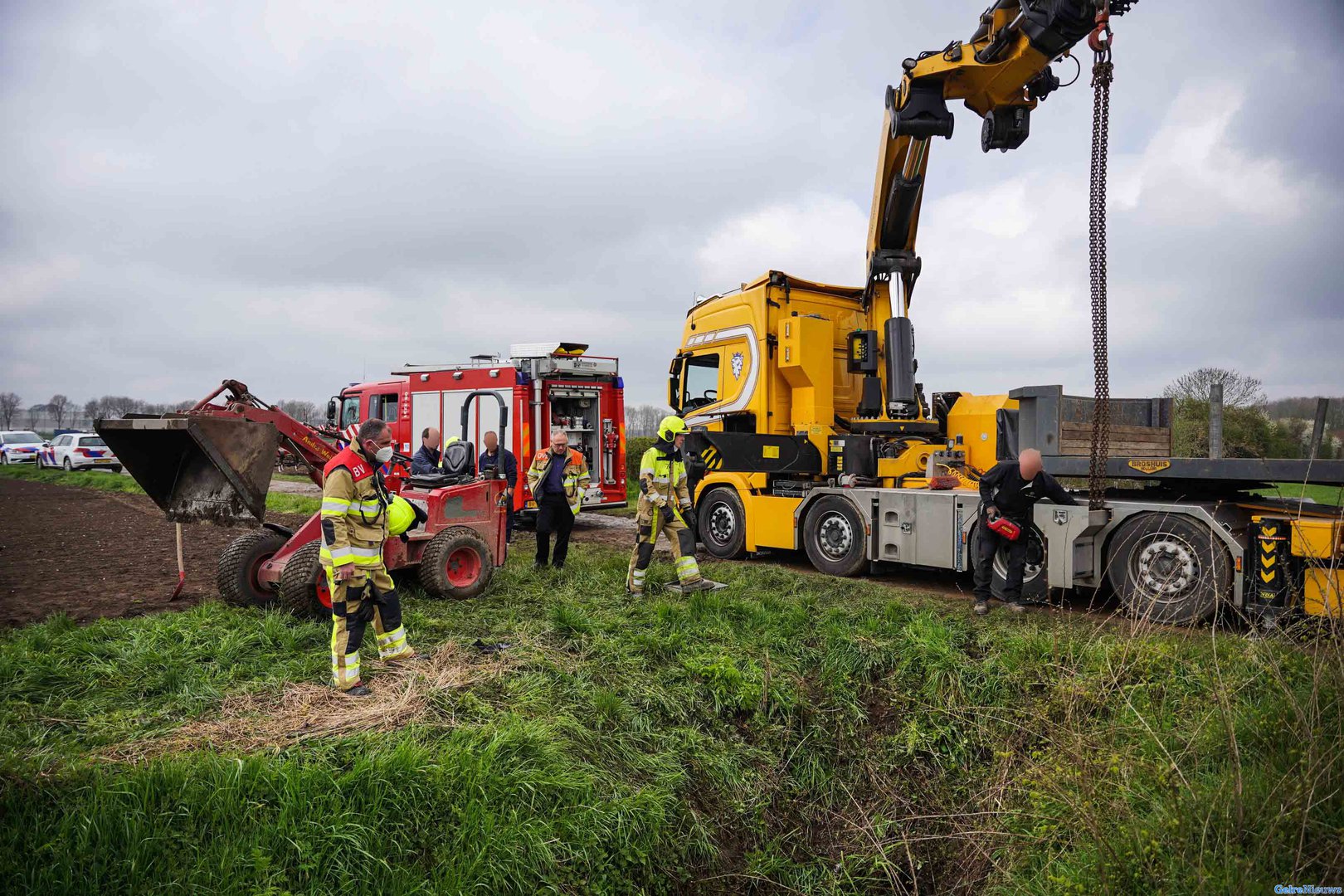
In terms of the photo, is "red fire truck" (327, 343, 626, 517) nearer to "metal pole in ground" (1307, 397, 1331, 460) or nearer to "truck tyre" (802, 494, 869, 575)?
"truck tyre" (802, 494, 869, 575)

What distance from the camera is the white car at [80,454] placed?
27.2 metres

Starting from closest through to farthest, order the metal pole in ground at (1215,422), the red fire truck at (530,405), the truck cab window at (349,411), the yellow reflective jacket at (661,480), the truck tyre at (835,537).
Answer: the metal pole in ground at (1215,422)
the yellow reflective jacket at (661,480)
the truck tyre at (835,537)
the red fire truck at (530,405)
the truck cab window at (349,411)

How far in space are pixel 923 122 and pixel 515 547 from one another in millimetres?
7863

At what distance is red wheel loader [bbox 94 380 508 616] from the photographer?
20.3 feet

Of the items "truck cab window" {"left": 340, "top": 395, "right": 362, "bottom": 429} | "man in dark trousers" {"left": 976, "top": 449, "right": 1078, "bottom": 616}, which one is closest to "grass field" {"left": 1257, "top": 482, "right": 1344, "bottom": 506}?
"man in dark trousers" {"left": 976, "top": 449, "right": 1078, "bottom": 616}

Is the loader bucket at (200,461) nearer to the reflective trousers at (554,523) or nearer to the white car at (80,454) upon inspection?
the reflective trousers at (554,523)

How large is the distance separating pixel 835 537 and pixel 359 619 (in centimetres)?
597

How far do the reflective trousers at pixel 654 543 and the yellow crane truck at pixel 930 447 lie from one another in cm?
222

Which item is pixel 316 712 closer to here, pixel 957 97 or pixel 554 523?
pixel 554 523

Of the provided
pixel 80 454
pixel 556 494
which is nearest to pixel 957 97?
pixel 556 494

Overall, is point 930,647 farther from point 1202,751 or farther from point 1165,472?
point 1165,472

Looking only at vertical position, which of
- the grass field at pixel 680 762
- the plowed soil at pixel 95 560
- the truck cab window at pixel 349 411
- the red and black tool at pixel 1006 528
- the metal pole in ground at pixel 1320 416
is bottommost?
the grass field at pixel 680 762

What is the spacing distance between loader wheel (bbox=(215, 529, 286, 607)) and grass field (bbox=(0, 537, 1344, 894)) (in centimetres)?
24

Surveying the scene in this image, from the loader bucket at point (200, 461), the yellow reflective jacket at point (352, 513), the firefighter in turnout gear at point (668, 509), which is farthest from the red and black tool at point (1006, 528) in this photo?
the loader bucket at point (200, 461)
